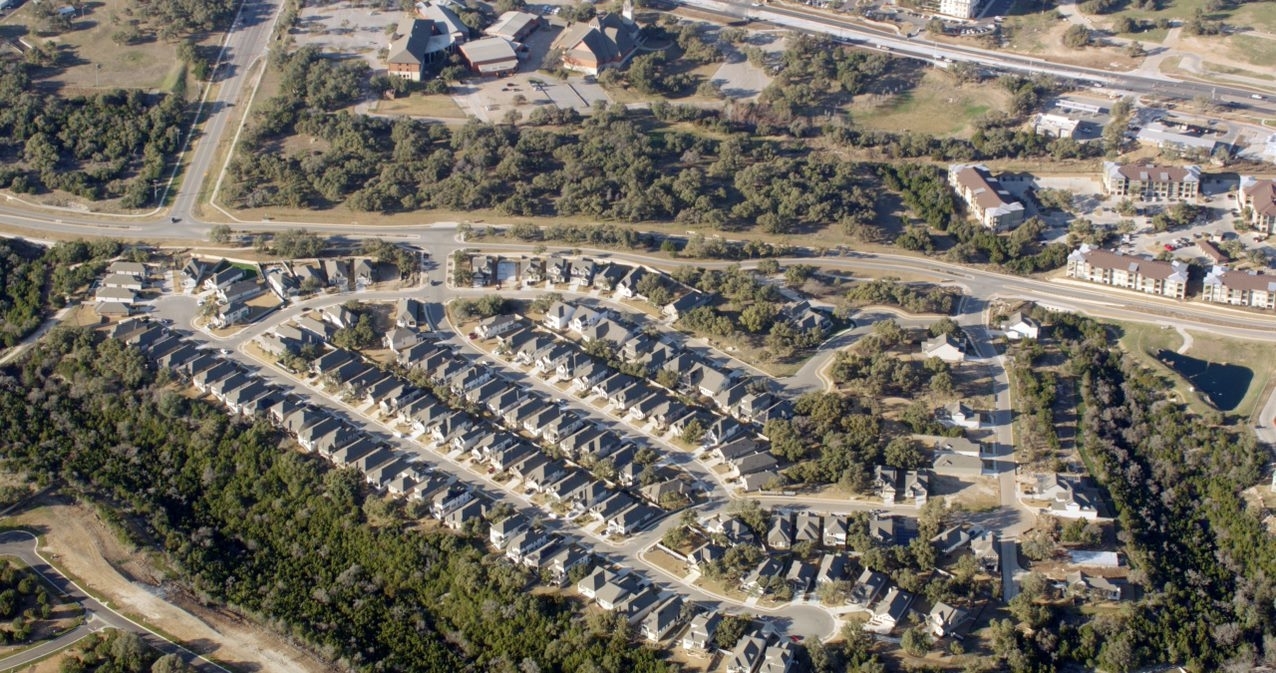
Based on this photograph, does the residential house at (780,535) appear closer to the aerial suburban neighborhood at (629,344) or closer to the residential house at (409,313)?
the aerial suburban neighborhood at (629,344)

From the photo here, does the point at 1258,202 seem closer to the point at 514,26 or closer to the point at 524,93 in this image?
the point at 524,93

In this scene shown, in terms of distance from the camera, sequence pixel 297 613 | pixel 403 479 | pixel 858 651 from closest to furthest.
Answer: pixel 858 651 → pixel 297 613 → pixel 403 479

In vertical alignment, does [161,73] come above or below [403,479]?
above

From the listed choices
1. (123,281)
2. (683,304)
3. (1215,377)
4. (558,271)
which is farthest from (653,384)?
(123,281)

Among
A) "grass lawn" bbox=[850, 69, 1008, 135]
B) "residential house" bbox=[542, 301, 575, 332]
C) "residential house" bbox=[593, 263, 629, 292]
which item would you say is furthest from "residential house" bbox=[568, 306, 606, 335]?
"grass lawn" bbox=[850, 69, 1008, 135]

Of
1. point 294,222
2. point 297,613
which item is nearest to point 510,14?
point 294,222

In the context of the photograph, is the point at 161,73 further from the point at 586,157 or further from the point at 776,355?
the point at 776,355
